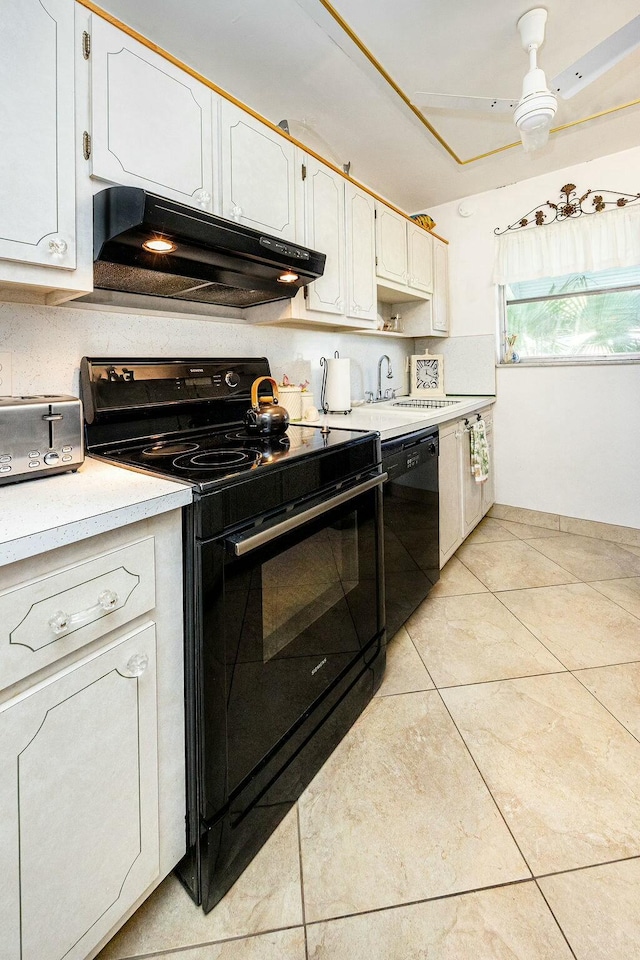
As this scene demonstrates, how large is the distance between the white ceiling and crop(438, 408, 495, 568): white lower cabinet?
157cm

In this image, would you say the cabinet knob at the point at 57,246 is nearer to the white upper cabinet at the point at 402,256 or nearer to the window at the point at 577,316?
the white upper cabinet at the point at 402,256

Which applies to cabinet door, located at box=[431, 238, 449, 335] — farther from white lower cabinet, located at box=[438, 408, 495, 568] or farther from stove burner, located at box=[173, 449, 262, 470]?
stove burner, located at box=[173, 449, 262, 470]

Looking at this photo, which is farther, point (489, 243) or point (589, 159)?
point (489, 243)

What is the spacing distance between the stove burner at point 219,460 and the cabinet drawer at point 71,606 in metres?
0.30

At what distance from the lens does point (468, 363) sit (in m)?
3.52

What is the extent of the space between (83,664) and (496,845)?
1113mm

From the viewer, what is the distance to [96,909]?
83 centimetres

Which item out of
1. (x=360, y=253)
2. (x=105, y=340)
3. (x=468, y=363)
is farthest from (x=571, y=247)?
(x=105, y=340)

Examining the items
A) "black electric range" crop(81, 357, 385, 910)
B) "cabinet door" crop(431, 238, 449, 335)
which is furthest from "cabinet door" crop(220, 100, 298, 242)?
"cabinet door" crop(431, 238, 449, 335)

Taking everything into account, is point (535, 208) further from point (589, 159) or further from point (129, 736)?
point (129, 736)

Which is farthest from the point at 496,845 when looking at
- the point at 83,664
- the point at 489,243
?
the point at 489,243

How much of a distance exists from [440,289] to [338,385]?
1.50 meters

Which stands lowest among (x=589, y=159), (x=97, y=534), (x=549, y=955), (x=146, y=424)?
(x=549, y=955)

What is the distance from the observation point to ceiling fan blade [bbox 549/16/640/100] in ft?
4.65
